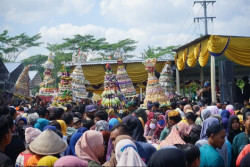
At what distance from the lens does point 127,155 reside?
2861 mm

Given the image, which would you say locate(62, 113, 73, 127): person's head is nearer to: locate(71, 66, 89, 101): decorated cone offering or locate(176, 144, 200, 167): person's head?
locate(176, 144, 200, 167): person's head

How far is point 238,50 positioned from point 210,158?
9341 millimetres

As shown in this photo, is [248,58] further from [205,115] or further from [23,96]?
[23,96]

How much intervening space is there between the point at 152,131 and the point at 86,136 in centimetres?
307

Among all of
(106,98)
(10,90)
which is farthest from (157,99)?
(10,90)

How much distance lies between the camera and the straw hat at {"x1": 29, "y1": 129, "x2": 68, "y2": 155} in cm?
341

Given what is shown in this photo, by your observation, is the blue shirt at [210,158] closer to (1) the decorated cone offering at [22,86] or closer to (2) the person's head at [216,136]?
(2) the person's head at [216,136]

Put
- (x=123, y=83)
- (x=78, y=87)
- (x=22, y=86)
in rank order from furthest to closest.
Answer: (x=22, y=86)
(x=78, y=87)
(x=123, y=83)

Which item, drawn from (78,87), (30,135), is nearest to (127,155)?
(30,135)

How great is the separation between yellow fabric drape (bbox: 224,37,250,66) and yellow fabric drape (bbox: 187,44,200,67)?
5.88 ft

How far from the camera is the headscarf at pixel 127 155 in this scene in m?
2.77

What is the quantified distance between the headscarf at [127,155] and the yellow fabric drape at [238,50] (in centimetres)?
951

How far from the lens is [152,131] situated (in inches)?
→ 250

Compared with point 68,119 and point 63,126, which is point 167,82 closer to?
point 68,119
